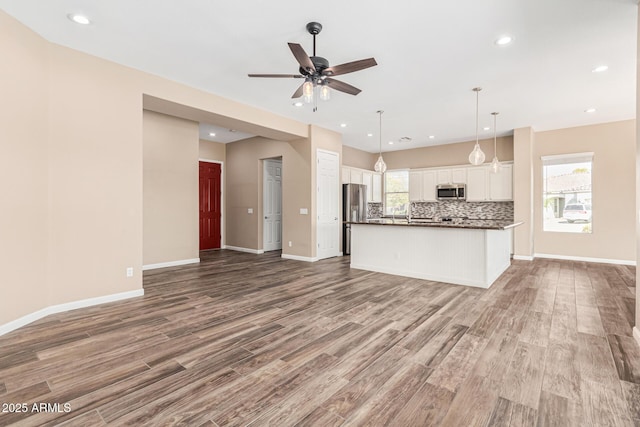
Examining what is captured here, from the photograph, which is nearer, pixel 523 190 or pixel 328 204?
pixel 523 190

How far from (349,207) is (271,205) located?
2.16 m

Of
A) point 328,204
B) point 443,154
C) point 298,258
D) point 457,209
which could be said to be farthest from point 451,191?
point 298,258

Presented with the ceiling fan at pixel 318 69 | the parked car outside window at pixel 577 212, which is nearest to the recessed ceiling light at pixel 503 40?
the ceiling fan at pixel 318 69

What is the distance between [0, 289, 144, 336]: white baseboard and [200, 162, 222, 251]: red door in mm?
4253

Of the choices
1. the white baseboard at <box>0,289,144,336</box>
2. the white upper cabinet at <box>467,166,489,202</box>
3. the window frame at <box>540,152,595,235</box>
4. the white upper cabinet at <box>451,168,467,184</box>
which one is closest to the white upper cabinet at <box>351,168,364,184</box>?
the white upper cabinet at <box>451,168,467,184</box>

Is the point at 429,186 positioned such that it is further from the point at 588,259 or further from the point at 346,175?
the point at 588,259

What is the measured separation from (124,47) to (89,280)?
2801 mm

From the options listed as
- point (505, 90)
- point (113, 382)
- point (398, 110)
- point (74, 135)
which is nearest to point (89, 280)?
point (74, 135)

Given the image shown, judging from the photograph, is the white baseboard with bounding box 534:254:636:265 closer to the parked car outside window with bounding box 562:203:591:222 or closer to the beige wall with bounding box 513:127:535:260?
the beige wall with bounding box 513:127:535:260

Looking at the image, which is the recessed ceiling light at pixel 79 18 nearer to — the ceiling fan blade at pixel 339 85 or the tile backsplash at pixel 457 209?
the ceiling fan blade at pixel 339 85

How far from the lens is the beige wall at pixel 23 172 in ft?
9.32

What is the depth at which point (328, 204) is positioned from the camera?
710 centimetres

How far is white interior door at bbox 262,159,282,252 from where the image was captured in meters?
7.98

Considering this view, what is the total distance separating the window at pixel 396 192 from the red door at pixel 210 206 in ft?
17.3
